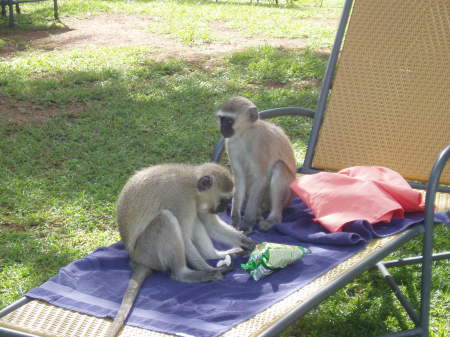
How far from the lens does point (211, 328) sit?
2.34 m

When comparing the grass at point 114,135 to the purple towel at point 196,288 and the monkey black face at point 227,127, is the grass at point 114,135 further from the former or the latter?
the monkey black face at point 227,127

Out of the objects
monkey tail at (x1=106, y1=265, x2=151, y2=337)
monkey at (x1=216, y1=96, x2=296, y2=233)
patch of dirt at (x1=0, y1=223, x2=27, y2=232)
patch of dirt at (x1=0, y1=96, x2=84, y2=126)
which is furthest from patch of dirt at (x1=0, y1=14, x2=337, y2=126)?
monkey tail at (x1=106, y1=265, x2=151, y2=337)

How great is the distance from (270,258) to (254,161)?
115 centimetres

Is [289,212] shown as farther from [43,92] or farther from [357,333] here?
[43,92]

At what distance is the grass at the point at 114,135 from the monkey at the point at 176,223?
0.74 metres

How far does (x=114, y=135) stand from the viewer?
618cm

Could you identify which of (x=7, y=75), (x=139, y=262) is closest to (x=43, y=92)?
(x=7, y=75)

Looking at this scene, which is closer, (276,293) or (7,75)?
(276,293)

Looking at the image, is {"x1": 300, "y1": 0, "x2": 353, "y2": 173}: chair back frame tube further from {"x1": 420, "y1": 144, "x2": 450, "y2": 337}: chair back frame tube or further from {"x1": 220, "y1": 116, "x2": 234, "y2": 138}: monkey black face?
{"x1": 420, "y1": 144, "x2": 450, "y2": 337}: chair back frame tube

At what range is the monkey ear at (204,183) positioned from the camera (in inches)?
124

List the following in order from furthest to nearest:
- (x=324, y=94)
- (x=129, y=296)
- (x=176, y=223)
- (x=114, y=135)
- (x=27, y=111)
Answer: (x=27, y=111) < (x=114, y=135) < (x=324, y=94) < (x=176, y=223) < (x=129, y=296)

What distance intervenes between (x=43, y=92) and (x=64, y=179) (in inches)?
93.6

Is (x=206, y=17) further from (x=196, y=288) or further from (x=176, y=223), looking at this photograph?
(x=196, y=288)

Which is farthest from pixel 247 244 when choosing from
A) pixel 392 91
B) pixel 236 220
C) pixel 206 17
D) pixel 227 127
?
pixel 206 17
